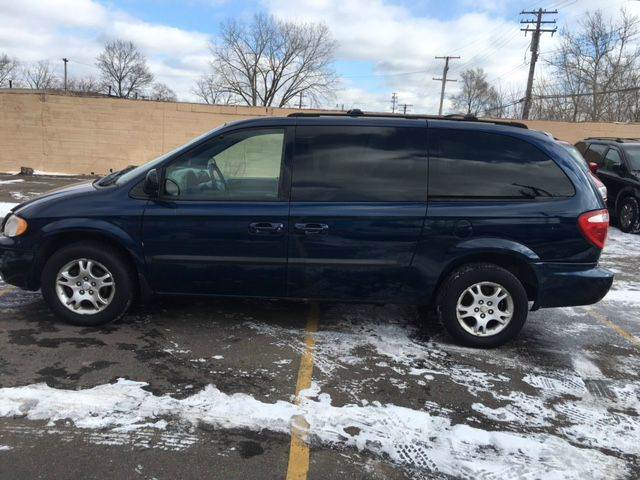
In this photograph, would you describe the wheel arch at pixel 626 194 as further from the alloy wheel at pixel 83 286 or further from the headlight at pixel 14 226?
the headlight at pixel 14 226

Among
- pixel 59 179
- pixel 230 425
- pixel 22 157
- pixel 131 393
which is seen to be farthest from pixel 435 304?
pixel 22 157

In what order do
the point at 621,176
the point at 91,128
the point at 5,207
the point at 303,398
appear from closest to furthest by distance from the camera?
1. the point at 303,398
2. the point at 5,207
3. the point at 621,176
4. the point at 91,128

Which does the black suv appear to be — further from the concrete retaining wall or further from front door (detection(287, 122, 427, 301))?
the concrete retaining wall

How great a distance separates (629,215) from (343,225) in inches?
337

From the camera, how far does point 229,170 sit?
4199 mm

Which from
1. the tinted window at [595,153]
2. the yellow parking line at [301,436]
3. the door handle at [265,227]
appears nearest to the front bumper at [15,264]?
the door handle at [265,227]

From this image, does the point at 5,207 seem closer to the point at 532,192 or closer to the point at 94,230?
the point at 94,230

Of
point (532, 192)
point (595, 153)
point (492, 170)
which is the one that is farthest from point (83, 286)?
point (595, 153)

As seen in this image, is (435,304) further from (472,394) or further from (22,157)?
(22,157)

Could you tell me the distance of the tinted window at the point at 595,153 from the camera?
11230 mm

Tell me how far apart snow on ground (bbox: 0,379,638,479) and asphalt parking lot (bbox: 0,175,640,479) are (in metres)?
0.01

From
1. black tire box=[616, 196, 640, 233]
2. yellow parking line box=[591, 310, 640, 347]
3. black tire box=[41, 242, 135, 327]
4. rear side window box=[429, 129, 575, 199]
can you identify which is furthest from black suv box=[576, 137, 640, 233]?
black tire box=[41, 242, 135, 327]

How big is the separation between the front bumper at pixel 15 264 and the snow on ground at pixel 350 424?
49.9 inches

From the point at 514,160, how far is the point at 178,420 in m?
3.07
